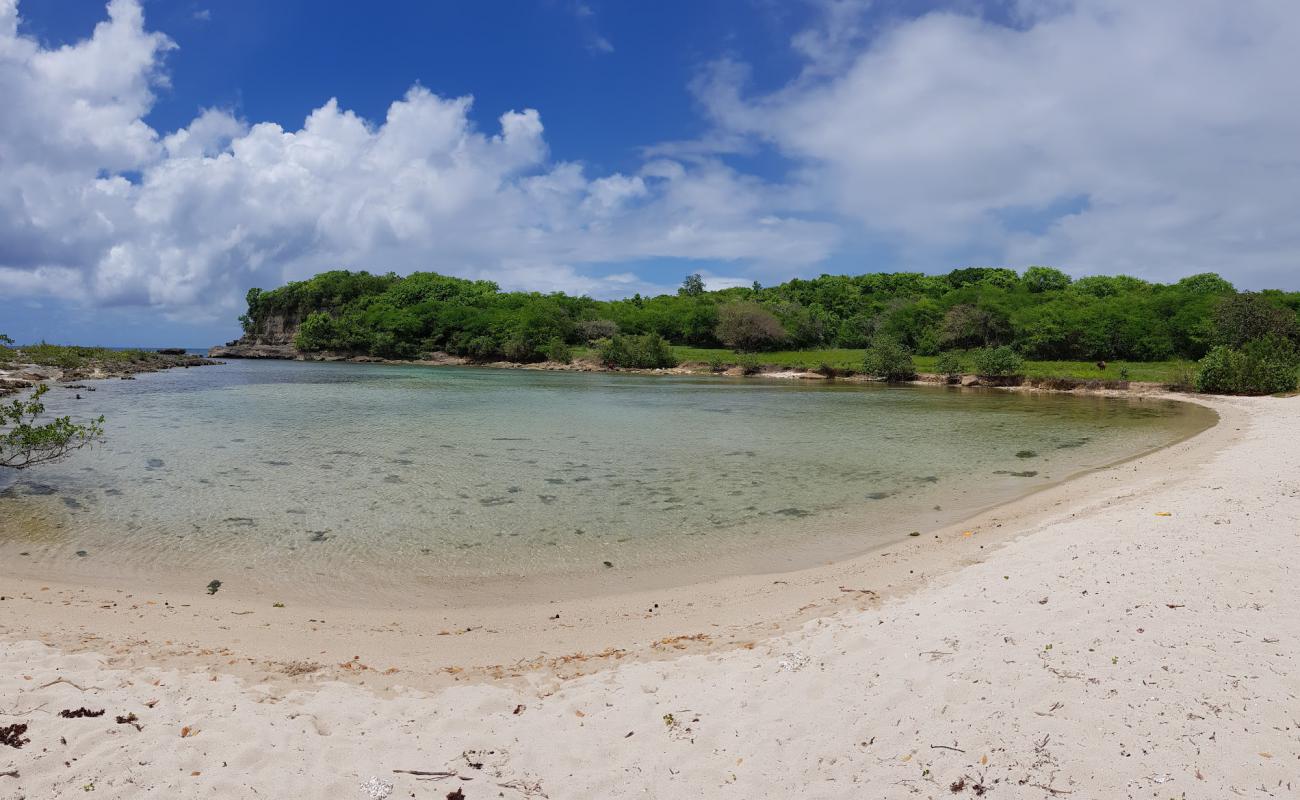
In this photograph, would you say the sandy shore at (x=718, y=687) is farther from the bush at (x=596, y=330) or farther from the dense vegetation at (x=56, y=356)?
the bush at (x=596, y=330)

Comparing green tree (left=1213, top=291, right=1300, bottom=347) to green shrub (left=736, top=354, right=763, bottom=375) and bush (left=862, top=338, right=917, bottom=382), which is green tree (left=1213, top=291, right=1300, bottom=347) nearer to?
bush (left=862, top=338, right=917, bottom=382)

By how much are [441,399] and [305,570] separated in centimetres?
3109

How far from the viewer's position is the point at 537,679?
611cm

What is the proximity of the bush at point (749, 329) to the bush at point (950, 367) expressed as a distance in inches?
1255

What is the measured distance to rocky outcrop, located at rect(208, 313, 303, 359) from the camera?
4638 inches

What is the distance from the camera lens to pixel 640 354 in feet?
273

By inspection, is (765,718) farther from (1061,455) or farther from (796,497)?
(1061,455)

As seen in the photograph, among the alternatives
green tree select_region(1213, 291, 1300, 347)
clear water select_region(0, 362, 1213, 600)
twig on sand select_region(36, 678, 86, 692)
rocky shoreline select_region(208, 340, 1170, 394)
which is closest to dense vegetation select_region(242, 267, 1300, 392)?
green tree select_region(1213, 291, 1300, 347)

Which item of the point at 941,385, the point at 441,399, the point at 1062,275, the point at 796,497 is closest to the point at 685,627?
the point at 796,497

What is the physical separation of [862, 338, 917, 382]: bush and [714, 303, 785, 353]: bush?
28.7 meters

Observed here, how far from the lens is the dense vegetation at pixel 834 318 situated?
6175 centimetres

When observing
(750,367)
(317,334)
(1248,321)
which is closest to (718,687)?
(750,367)

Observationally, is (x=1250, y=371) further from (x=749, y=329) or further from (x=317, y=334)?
(x=317, y=334)

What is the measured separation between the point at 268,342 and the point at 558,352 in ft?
262
